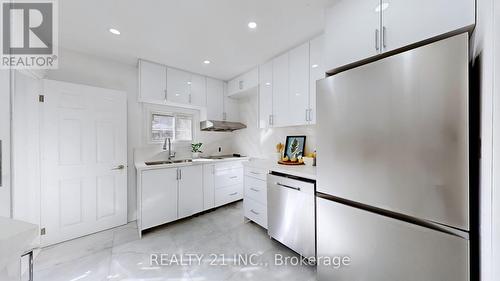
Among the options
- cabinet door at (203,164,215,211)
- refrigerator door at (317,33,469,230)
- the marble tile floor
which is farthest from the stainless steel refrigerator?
cabinet door at (203,164,215,211)

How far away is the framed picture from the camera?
255 cm

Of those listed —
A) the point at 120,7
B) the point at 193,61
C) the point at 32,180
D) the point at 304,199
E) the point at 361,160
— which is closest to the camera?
the point at 361,160

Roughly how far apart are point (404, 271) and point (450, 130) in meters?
0.81

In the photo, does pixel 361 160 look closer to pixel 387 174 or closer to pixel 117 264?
pixel 387 174

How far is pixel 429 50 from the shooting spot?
911 millimetres

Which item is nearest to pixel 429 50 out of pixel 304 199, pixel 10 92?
pixel 304 199

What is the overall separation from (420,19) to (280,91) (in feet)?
5.08

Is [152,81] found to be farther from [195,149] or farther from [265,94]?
[265,94]

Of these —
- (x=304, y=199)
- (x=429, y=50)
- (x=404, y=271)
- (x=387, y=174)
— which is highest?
(x=429, y=50)

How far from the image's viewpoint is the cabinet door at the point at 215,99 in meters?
3.32

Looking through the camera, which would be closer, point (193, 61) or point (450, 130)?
point (450, 130)

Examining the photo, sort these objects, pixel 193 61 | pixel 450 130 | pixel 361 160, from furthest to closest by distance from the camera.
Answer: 1. pixel 193 61
2. pixel 361 160
3. pixel 450 130

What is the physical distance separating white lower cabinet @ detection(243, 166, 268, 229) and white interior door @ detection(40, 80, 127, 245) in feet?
5.96

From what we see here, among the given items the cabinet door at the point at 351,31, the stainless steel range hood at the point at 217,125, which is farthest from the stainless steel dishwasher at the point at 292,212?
the stainless steel range hood at the point at 217,125
